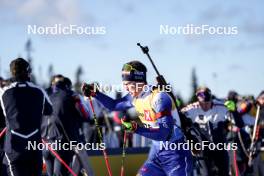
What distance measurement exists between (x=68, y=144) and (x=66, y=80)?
45.6 inches

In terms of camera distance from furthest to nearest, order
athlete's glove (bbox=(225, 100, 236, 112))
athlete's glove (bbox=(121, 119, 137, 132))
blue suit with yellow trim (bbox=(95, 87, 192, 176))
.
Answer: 1. athlete's glove (bbox=(225, 100, 236, 112))
2. blue suit with yellow trim (bbox=(95, 87, 192, 176))
3. athlete's glove (bbox=(121, 119, 137, 132))

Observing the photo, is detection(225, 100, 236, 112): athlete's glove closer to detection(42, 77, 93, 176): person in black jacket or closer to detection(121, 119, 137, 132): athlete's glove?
detection(42, 77, 93, 176): person in black jacket

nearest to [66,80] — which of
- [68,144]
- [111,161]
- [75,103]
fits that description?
[75,103]

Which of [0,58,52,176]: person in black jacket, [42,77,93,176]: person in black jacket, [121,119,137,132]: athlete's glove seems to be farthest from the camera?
[42,77,93,176]: person in black jacket

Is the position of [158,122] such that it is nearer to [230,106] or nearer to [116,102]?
[116,102]

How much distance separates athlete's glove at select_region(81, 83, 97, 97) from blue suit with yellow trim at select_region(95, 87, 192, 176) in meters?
0.96

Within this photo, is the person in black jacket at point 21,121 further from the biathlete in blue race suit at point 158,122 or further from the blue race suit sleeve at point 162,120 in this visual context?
the blue race suit sleeve at point 162,120

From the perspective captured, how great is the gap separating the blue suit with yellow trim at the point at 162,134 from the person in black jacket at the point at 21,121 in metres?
1.35

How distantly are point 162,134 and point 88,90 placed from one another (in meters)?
1.85

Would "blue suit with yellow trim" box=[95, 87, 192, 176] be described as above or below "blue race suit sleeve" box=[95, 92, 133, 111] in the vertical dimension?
below

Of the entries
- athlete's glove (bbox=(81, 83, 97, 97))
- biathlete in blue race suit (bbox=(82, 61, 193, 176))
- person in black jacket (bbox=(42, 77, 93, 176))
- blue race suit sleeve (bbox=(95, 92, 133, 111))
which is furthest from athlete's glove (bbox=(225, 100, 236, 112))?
biathlete in blue race suit (bbox=(82, 61, 193, 176))

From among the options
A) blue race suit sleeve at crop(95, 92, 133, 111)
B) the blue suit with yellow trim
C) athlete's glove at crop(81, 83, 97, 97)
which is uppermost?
athlete's glove at crop(81, 83, 97, 97)

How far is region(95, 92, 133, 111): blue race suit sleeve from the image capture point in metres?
9.08

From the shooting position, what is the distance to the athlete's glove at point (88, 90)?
9.15 m
